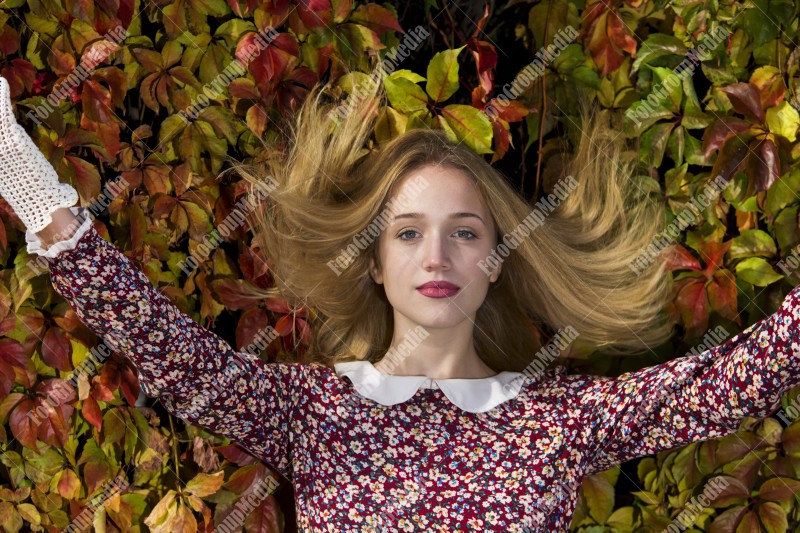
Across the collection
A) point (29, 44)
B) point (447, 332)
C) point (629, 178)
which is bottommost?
point (447, 332)

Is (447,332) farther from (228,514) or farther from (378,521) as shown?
(228,514)

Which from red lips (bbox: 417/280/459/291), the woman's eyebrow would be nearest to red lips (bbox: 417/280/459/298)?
red lips (bbox: 417/280/459/291)

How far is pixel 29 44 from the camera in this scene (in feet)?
5.92

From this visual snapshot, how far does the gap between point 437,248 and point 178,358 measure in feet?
1.50

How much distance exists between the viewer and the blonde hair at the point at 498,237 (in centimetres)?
183

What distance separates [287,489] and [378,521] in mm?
322

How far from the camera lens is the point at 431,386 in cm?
173

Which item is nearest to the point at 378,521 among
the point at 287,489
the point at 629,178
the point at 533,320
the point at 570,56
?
the point at 287,489

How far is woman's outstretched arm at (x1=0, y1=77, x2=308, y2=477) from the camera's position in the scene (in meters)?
1.33

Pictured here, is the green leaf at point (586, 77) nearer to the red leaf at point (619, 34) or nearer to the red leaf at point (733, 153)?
the red leaf at point (619, 34)

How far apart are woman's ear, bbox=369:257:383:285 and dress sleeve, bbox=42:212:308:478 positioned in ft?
0.67

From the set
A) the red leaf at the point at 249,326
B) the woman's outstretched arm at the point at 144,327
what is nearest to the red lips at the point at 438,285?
the woman's outstretched arm at the point at 144,327

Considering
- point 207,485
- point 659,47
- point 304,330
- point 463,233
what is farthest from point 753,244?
point 207,485

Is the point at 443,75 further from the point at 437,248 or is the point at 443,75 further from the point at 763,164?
the point at 763,164
